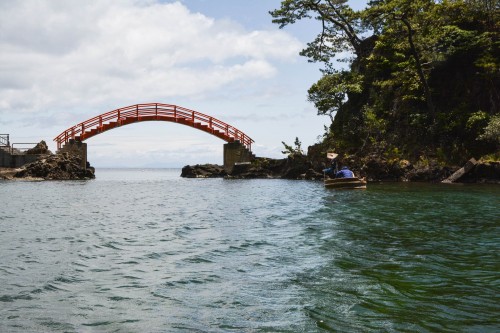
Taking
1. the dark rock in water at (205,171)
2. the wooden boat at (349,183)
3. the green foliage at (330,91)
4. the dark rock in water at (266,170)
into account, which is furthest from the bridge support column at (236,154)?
the wooden boat at (349,183)

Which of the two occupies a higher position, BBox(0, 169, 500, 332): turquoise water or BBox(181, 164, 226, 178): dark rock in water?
BBox(181, 164, 226, 178): dark rock in water

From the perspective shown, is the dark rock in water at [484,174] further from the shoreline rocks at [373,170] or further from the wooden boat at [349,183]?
the wooden boat at [349,183]

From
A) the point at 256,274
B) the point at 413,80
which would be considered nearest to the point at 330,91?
the point at 413,80

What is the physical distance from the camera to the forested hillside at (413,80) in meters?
37.4

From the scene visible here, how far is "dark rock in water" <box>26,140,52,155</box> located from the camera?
5362 centimetres

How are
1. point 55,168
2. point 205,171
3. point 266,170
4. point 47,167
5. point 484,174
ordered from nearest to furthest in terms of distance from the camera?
point 484,174, point 47,167, point 55,168, point 266,170, point 205,171

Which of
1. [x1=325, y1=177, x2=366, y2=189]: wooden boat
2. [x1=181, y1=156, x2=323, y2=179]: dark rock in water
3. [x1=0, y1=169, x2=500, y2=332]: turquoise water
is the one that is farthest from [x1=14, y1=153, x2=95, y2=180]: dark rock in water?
[x1=0, y1=169, x2=500, y2=332]: turquoise water

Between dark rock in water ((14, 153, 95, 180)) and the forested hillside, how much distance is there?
95.9 ft

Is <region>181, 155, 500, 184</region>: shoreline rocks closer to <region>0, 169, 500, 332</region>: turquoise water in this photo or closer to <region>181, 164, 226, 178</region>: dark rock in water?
<region>181, 164, 226, 178</region>: dark rock in water

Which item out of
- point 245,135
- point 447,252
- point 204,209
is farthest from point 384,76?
point 447,252

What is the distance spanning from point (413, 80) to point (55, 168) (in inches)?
1584

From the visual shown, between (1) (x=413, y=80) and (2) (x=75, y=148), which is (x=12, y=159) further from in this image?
(1) (x=413, y=80)

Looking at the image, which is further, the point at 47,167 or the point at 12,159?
the point at 12,159

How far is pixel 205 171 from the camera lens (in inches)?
2645
